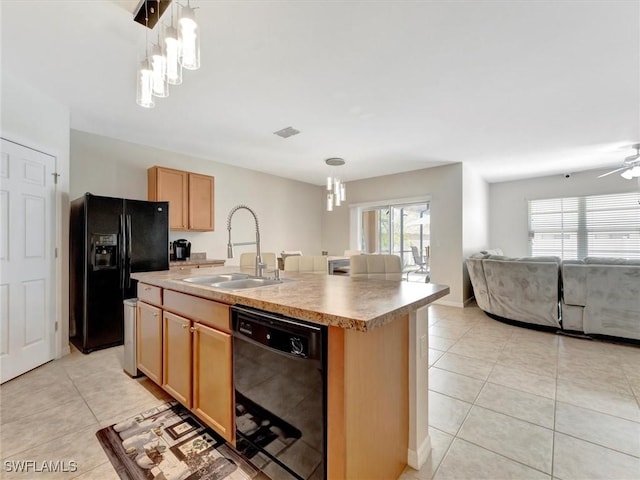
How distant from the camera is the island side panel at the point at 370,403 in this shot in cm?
101

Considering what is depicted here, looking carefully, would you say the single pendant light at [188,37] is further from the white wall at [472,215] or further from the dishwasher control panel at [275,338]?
the white wall at [472,215]

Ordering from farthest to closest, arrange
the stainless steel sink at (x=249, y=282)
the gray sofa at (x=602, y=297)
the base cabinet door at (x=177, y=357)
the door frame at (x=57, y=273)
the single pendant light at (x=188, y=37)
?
the gray sofa at (x=602, y=297)
the door frame at (x=57, y=273)
the stainless steel sink at (x=249, y=282)
the base cabinet door at (x=177, y=357)
the single pendant light at (x=188, y=37)

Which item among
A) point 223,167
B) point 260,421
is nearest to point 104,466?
→ point 260,421

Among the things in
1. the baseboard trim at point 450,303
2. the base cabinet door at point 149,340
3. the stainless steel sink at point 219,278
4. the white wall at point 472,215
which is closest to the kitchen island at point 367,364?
the stainless steel sink at point 219,278

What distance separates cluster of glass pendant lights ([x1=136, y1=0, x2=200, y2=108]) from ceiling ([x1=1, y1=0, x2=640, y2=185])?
41 centimetres

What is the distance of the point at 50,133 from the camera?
278 cm

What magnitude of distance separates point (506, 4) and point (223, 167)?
4371mm

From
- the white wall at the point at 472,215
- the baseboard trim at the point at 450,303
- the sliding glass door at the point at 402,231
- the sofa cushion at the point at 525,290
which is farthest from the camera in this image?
the sliding glass door at the point at 402,231

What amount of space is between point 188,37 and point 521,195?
7.24m

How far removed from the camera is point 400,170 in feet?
18.5

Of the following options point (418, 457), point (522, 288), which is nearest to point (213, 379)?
point (418, 457)

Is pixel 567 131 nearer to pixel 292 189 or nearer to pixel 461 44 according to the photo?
pixel 461 44

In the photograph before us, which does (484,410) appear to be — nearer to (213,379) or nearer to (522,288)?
(213,379)

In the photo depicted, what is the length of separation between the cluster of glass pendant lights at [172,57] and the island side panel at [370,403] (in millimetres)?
1567
